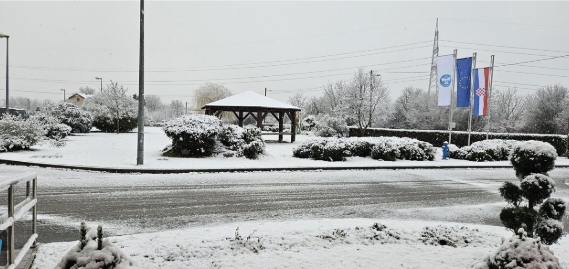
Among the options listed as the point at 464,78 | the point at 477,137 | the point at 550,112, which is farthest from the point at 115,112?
the point at 550,112

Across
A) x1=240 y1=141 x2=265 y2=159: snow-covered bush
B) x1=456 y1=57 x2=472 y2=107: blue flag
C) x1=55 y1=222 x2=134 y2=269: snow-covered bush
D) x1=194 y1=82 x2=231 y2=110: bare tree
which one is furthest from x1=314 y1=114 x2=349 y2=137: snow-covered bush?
x1=194 y1=82 x2=231 y2=110: bare tree

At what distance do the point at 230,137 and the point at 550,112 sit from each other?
41.5 meters

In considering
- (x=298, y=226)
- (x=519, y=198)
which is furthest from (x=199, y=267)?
(x=519, y=198)

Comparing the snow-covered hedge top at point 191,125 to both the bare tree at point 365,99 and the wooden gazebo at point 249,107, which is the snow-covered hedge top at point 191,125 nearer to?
the wooden gazebo at point 249,107

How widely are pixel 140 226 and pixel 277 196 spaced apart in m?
4.13

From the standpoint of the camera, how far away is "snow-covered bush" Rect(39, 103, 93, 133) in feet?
109

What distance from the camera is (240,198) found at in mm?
9875

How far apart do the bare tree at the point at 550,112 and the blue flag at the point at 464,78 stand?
85.3 ft

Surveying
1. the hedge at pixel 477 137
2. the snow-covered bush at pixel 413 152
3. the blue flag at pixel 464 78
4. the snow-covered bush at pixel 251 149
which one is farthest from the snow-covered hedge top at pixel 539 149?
the hedge at pixel 477 137

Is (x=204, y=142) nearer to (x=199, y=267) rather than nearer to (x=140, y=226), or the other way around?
(x=140, y=226)

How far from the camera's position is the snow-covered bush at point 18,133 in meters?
18.2

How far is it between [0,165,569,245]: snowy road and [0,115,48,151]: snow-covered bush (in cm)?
489

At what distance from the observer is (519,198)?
5.58m

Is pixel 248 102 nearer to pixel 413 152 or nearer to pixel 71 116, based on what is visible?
pixel 413 152
